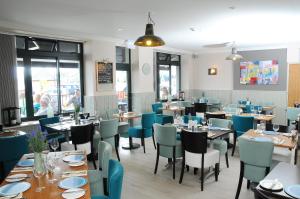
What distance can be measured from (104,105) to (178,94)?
388cm

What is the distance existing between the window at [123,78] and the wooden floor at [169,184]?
10.0 ft

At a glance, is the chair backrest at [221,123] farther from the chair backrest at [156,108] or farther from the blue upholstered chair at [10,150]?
the blue upholstered chair at [10,150]

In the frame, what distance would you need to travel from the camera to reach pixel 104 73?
21.7ft

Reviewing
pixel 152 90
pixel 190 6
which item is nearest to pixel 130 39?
pixel 152 90

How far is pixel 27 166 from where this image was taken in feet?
8.23

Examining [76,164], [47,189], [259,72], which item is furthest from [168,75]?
[47,189]

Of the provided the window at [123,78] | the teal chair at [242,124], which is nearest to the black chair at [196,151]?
the teal chair at [242,124]

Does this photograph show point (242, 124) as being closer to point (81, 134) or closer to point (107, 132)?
point (107, 132)

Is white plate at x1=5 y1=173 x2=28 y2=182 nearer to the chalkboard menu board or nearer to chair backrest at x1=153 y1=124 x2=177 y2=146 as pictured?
chair backrest at x1=153 y1=124 x2=177 y2=146

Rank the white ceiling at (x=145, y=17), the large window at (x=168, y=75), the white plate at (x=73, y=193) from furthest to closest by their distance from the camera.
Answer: the large window at (x=168, y=75), the white ceiling at (x=145, y=17), the white plate at (x=73, y=193)

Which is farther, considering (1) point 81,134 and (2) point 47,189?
(1) point 81,134

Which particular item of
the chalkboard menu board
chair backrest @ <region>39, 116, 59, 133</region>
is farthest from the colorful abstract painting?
chair backrest @ <region>39, 116, 59, 133</region>

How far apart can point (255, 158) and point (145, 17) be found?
10.2ft

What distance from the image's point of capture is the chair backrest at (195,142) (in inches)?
139
